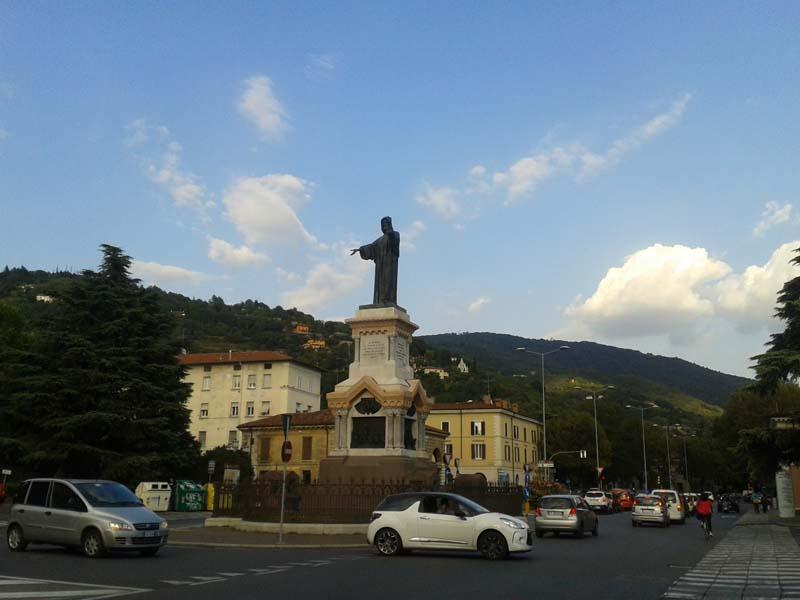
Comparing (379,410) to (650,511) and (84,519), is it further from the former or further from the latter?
(650,511)

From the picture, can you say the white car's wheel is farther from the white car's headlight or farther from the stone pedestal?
the stone pedestal

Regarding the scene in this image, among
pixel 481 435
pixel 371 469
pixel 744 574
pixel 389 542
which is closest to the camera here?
pixel 744 574

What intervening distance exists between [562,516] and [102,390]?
26.0 meters

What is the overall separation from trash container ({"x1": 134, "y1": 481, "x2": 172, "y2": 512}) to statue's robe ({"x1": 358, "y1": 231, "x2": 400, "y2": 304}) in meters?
17.2

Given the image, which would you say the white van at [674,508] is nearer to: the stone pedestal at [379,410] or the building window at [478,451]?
the stone pedestal at [379,410]

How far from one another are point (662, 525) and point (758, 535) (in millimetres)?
6626

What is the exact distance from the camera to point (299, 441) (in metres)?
66.7

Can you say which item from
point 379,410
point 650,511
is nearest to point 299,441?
point 650,511

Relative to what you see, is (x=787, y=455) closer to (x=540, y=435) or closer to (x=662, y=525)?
(x=662, y=525)

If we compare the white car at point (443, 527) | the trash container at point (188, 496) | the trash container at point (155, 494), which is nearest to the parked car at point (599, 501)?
the trash container at point (188, 496)

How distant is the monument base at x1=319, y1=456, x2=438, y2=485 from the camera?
81.5 ft

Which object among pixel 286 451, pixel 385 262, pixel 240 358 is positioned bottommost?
pixel 286 451

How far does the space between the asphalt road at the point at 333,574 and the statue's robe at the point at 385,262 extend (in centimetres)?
1233

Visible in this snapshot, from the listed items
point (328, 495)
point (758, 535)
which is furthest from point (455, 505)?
point (758, 535)
